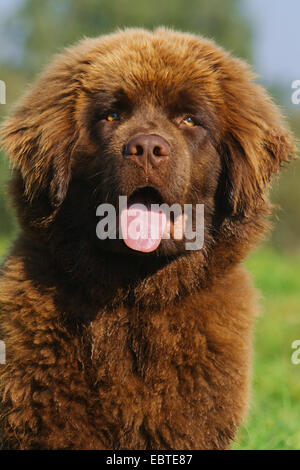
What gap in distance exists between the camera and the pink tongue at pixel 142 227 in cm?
381

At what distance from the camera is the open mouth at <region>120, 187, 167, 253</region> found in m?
3.82

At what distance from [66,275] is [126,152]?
766 mm

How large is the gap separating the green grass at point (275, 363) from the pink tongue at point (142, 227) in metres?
0.95

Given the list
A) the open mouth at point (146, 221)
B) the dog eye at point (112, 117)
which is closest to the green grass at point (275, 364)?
the open mouth at point (146, 221)

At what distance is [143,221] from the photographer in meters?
3.85

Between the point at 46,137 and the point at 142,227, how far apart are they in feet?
2.48

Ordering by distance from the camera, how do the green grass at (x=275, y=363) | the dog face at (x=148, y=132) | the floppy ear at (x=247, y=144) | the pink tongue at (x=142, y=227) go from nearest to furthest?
the pink tongue at (x=142, y=227) → the dog face at (x=148, y=132) → the floppy ear at (x=247, y=144) → the green grass at (x=275, y=363)

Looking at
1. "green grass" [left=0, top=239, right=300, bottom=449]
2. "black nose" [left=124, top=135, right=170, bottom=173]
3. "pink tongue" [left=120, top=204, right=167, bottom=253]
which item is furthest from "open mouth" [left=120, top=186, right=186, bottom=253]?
"green grass" [left=0, top=239, right=300, bottom=449]

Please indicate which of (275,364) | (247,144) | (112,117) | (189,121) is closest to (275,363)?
(275,364)

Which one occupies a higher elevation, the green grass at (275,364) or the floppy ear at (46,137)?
the floppy ear at (46,137)

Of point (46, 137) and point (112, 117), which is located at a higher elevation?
point (112, 117)

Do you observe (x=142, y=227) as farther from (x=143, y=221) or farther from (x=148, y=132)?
(x=148, y=132)

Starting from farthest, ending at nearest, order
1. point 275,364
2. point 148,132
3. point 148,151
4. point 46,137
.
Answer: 1. point 275,364
2. point 46,137
3. point 148,132
4. point 148,151

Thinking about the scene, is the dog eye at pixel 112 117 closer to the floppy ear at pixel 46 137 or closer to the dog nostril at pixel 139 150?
the floppy ear at pixel 46 137
